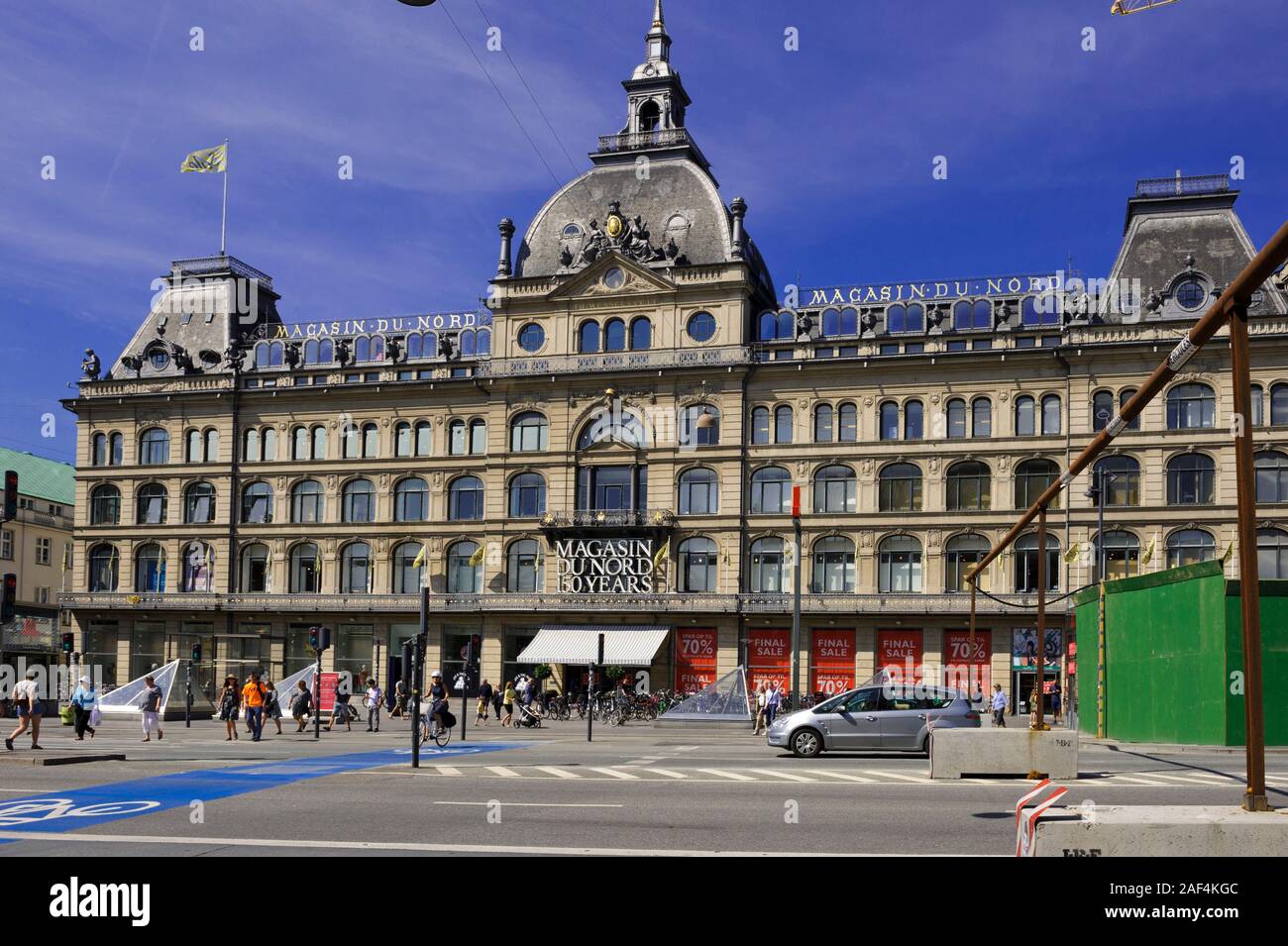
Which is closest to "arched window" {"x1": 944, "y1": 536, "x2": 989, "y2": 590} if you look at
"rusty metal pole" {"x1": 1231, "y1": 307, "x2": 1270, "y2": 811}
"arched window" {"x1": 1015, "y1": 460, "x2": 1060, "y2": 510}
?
"arched window" {"x1": 1015, "y1": 460, "x2": 1060, "y2": 510}

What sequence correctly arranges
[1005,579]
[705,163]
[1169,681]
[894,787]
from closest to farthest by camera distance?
[894,787] < [1169,681] < [1005,579] < [705,163]

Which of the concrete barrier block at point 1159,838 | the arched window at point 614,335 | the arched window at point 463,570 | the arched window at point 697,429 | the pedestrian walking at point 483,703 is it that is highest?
the arched window at point 614,335

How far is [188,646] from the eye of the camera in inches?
2766

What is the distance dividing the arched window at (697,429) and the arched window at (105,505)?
3110 cm

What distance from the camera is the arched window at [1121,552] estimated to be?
2201 inches

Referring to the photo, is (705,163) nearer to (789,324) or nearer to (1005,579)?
(789,324)

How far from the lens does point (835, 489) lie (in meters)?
60.6

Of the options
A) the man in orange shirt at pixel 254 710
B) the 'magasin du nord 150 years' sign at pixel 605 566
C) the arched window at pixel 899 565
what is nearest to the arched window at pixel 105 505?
the 'magasin du nord 150 years' sign at pixel 605 566

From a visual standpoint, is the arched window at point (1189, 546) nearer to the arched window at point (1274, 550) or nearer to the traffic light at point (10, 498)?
the arched window at point (1274, 550)

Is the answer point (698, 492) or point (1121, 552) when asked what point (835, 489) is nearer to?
point (698, 492)

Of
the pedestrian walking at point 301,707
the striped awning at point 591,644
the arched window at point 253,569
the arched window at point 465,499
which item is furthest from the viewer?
the arched window at point 253,569

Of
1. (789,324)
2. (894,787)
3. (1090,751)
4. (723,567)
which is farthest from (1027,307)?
(894,787)

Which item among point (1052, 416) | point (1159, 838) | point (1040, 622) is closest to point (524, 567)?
point (1052, 416)

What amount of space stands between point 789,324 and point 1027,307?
34.3 feet
